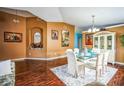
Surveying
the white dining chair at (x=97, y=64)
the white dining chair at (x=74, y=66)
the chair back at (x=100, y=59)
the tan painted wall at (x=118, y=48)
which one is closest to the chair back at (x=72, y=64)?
the white dining chair at (x=74, y=66)

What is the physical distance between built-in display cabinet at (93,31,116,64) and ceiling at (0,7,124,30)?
17 centimetres

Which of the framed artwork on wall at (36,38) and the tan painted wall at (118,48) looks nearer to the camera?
the tan painted wall at (118,48)

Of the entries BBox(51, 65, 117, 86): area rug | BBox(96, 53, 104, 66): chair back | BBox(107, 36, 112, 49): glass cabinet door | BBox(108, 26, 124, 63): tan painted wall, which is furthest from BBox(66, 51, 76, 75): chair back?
BBox(108, 26, 124, 63): tan painted wall

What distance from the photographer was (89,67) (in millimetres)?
2332

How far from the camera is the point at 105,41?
7.11 feet

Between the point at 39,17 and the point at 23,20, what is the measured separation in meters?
0.28

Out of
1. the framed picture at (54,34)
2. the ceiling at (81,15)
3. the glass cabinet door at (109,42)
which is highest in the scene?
the ceiling at (81,15)

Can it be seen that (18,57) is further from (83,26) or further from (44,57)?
(83,26)

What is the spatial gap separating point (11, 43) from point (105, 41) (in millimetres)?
1607

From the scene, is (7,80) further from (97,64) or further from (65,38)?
(97,64)

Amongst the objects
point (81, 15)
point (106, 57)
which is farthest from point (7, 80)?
point (106, 57)

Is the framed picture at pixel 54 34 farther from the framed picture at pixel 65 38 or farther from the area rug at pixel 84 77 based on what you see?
the area rug at pixel 84 77

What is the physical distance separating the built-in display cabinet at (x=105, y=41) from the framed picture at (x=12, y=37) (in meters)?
1.28

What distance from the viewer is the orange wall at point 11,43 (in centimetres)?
198
